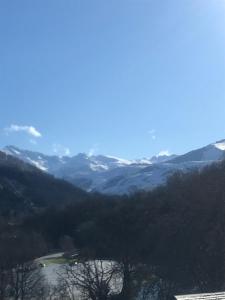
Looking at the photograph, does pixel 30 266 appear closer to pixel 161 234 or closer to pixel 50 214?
pixel 161 234

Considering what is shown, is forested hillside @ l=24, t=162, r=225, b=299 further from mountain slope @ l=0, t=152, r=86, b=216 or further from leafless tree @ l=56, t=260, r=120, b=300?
Result: mountain slope @ l=0, t=152, r=86, b=216

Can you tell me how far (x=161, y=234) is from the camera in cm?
3784

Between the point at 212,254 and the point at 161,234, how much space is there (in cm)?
527

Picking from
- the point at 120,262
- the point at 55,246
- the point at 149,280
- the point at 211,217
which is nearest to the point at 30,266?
the point at 120,262

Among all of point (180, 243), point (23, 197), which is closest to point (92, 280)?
point (180, 243)

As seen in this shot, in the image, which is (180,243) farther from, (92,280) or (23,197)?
(23,197)

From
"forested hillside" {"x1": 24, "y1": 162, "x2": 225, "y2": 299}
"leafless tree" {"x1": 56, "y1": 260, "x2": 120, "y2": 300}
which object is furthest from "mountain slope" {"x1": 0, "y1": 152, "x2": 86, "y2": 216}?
"leafless tree" {"x1": 56, "y1": 260, "x2": 120, "y2": 300}

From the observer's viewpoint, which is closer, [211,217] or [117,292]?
[211,217]

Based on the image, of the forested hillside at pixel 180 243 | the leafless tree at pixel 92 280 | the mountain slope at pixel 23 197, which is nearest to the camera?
the forested hillside at pixel 180 243

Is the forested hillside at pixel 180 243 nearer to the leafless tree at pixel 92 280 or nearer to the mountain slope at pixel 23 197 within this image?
the leafless tree at pixel 92 280

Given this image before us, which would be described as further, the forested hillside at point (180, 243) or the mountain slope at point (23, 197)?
the mountain slope at point (23, 197)

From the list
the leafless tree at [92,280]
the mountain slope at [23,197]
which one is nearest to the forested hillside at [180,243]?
the leafless tree at [92,280]

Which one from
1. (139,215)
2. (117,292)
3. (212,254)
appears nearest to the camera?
(212,254)

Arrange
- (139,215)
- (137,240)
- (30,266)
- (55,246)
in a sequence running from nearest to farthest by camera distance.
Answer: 1. (137,240)
2. (30,266)
3. (139,215)
4. (55,246)
